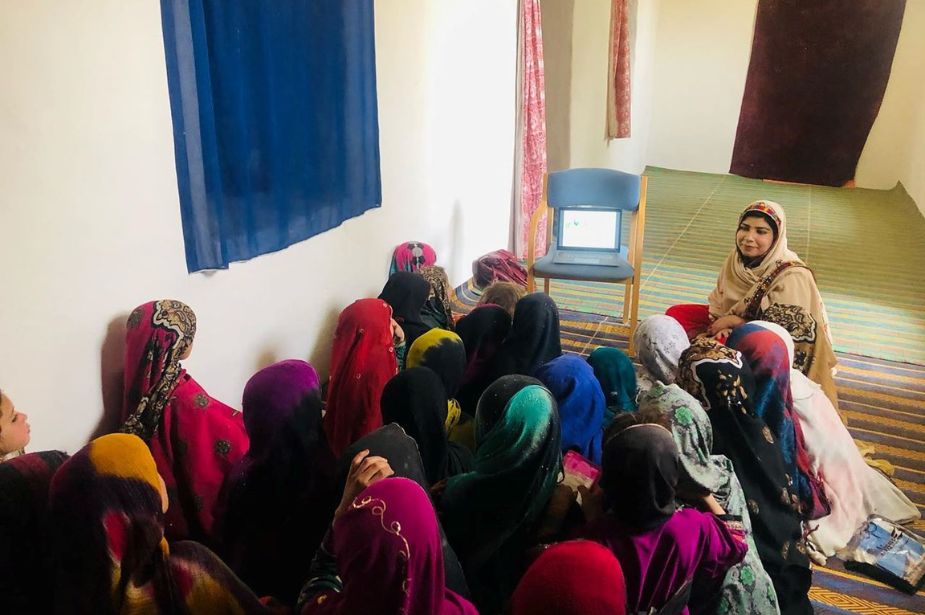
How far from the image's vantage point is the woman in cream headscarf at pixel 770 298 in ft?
7.91

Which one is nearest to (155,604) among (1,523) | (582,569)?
(1,523)

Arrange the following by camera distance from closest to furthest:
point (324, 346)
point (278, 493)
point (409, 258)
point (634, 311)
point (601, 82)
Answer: point (278, 493) < point (324, 346) < point (409, 258) < point (634, 311) < point (601, 82)

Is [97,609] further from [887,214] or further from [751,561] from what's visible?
[887,214]

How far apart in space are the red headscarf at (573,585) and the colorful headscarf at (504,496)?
12.9 inches

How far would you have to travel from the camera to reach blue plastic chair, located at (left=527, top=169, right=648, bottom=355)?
3.25m

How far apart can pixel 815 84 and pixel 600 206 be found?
4.86m

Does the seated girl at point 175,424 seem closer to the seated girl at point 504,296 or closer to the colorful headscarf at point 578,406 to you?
the colorful headscarf at point 578,406

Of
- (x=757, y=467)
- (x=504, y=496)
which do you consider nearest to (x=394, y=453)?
(x=504, y=496)

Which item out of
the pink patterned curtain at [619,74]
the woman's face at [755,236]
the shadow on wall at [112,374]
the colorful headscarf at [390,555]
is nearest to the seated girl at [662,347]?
the woman's face at [755,236]

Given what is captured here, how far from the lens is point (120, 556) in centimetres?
104

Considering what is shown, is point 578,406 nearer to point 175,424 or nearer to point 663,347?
point 663,347

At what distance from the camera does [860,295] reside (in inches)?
157

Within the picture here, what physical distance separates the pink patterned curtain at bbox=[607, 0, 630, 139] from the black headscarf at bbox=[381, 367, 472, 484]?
5.05 m

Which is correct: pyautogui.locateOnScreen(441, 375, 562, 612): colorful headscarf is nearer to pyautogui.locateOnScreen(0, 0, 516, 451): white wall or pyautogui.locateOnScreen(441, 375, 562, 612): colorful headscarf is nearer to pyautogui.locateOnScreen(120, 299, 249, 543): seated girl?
pyautogui.locateOnScreen(120, 299, 249, 543): seated girl
